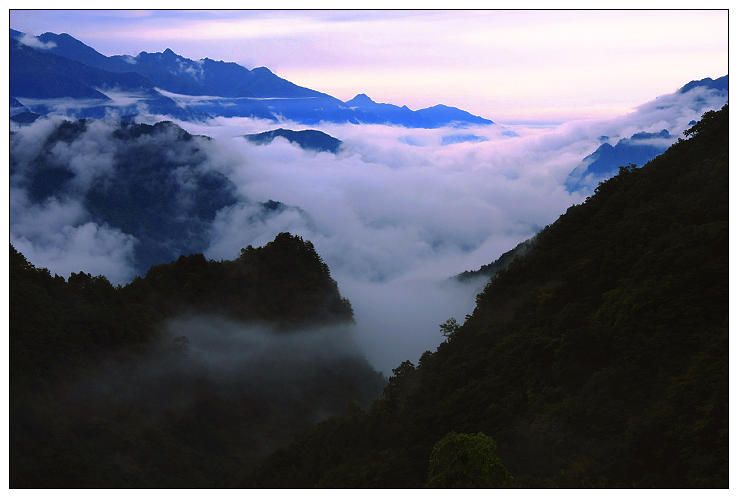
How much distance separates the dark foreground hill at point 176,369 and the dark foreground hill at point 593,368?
7.81 m

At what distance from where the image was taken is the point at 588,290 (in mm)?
20719

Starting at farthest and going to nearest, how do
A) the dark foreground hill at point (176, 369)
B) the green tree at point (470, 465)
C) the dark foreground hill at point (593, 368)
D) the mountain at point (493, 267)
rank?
the mountain at point (493, 267)
the dark foreground hill at point (176, 369)
the dark foreground hill at point (593, 368)
the green tree at point (470, 465)

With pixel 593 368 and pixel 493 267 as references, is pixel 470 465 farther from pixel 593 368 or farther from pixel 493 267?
pixel 493 267

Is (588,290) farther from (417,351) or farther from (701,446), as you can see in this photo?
(417,351)

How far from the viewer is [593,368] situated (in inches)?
679

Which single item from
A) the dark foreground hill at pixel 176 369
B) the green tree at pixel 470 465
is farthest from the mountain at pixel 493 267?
the green tree at pixel 470 465

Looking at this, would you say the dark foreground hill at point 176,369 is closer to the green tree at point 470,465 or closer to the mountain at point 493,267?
the mountain at point 493,267

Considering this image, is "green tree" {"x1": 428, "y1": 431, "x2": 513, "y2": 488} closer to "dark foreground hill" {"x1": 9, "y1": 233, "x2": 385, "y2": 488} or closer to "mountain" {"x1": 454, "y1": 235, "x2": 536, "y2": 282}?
"dark foreground hill" {"x1": 9, "y1": 233, "x2": 385, "y2": 488}

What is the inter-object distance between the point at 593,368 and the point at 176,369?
89.8ft

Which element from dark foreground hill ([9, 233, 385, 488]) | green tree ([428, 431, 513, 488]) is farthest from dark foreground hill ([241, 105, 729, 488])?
dark foreground hill ([9, 233, 385, 488])

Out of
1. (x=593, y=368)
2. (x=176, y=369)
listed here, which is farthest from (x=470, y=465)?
(x=176, y=369)

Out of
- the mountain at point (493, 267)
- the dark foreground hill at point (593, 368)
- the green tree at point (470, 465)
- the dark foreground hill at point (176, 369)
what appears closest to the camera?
the green tree at point (470, 465)

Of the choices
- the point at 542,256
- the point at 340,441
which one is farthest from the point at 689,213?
the point at 340,441

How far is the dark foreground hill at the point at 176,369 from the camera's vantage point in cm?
2908
